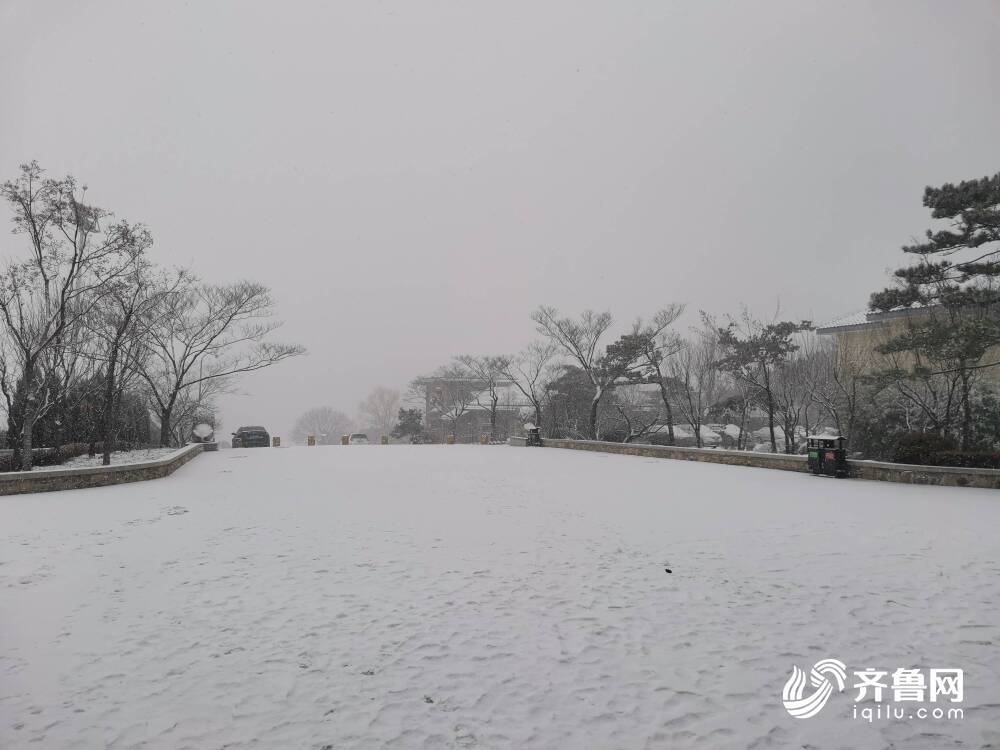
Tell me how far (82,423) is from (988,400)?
32913 millimetres

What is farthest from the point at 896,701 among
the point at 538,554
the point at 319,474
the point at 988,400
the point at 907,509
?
the point at 988,400

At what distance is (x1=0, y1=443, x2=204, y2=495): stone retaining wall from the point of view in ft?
33.4

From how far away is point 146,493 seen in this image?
1045 cm

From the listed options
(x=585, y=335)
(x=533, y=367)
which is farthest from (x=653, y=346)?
(x=533, y=367)

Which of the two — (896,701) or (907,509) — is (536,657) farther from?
(907,509)

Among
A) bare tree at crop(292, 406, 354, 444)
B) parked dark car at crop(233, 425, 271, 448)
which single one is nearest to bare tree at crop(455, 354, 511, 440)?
parked dark car at crop(233, 425, 271, 448)

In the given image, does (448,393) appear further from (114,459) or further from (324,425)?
(324,425)

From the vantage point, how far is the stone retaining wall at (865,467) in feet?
37.4

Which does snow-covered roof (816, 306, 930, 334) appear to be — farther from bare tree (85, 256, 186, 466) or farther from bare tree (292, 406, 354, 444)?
bare tree (292, 406, 354, 444)
